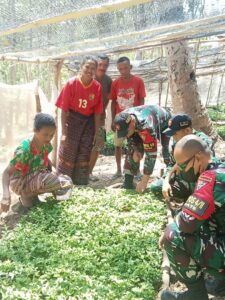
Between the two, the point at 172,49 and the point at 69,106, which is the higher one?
the point at 172,49

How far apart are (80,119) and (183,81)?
125 inches

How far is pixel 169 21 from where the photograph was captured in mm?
3746

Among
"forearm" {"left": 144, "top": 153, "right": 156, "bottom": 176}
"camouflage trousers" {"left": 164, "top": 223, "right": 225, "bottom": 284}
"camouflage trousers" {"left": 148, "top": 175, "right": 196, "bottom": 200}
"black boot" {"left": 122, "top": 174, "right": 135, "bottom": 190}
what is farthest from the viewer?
"black boot" {"left": 122, "top": 174, "right": 135, "bottom": 190}

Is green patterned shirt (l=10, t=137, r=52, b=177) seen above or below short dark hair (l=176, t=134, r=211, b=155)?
below

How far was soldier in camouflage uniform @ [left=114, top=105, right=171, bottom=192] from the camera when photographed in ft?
17.3

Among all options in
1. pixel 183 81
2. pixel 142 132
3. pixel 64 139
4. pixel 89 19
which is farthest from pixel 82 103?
pixel 183 81

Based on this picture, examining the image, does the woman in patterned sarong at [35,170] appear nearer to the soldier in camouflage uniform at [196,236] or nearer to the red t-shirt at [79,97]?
the red t-shirt at [79,97]

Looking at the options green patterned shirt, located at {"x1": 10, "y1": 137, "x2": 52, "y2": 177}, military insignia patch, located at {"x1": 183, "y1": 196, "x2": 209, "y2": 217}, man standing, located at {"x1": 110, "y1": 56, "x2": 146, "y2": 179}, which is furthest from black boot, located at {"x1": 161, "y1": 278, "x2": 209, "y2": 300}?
man standing, located at {"x1": 110, "y1": 56, "x2": 146, "y2": 179}

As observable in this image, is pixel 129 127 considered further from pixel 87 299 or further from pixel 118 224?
pixel 87 299

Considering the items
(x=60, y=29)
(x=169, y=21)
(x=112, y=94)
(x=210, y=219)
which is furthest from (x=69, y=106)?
(x=210, y=219)

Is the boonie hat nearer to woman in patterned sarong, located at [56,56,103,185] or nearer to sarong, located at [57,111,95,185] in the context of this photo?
woman in patterned sarong, located at [56,56,103,185]

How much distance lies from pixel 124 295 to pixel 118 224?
133 centimetres

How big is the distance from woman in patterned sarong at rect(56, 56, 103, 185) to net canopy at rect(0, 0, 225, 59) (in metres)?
1.67

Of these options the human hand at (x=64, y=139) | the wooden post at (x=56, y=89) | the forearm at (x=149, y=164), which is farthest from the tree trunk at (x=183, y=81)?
the forearm at (x=149, y=164)
